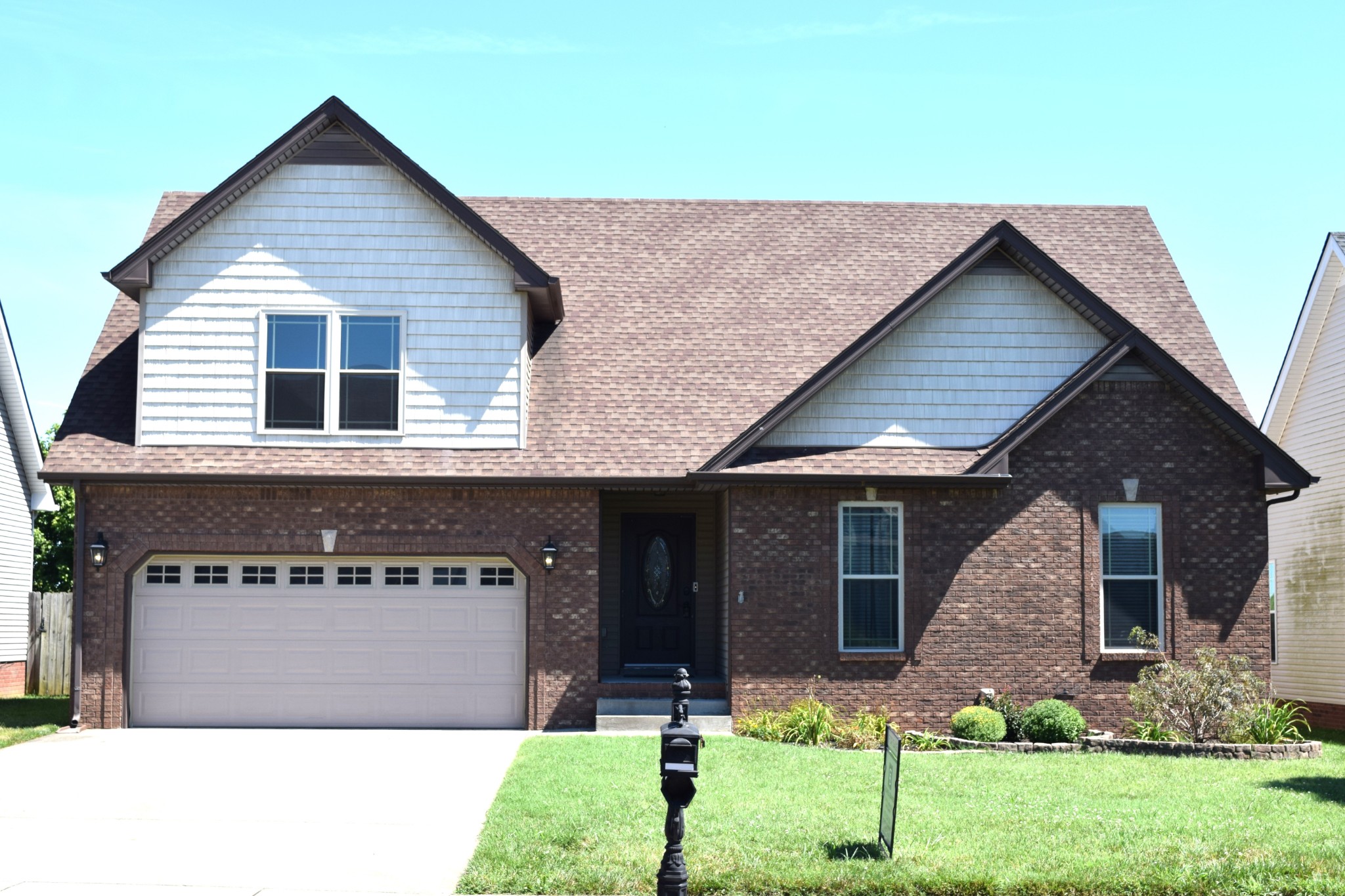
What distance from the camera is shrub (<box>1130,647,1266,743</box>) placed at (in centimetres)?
1466

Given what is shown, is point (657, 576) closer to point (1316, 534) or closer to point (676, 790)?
point (1316, 534)

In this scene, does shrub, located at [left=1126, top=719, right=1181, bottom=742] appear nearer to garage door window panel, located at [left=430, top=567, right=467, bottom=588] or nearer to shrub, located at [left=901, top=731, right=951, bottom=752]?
shrub, located at [left=901, top=731, right=951, bottom=752]

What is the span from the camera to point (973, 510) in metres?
16.9

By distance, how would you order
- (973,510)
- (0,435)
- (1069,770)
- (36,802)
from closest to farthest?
(36,802) < (1069,770) < (973,510) < (0,435)

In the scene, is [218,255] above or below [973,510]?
above

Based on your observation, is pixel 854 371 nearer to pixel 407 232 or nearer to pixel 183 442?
pixel 407 232

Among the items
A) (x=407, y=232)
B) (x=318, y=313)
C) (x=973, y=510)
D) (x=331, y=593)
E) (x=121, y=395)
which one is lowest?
(x=331, y=593)

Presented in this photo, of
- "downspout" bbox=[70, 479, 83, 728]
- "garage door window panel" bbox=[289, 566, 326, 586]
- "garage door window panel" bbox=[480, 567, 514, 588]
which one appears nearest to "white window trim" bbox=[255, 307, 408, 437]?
"garage door window panel" bbox=[289, 566, 326, 586]

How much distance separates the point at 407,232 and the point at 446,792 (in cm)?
854

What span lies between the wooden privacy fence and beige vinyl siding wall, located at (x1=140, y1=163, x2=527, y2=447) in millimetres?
10526

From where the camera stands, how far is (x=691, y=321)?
19656 mm

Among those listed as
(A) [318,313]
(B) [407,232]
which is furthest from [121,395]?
(B) [407,232]

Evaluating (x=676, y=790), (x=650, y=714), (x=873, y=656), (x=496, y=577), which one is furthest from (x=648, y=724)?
(x=676, y=790)

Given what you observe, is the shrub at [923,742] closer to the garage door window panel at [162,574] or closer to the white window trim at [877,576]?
the white window trim at [877,576]
